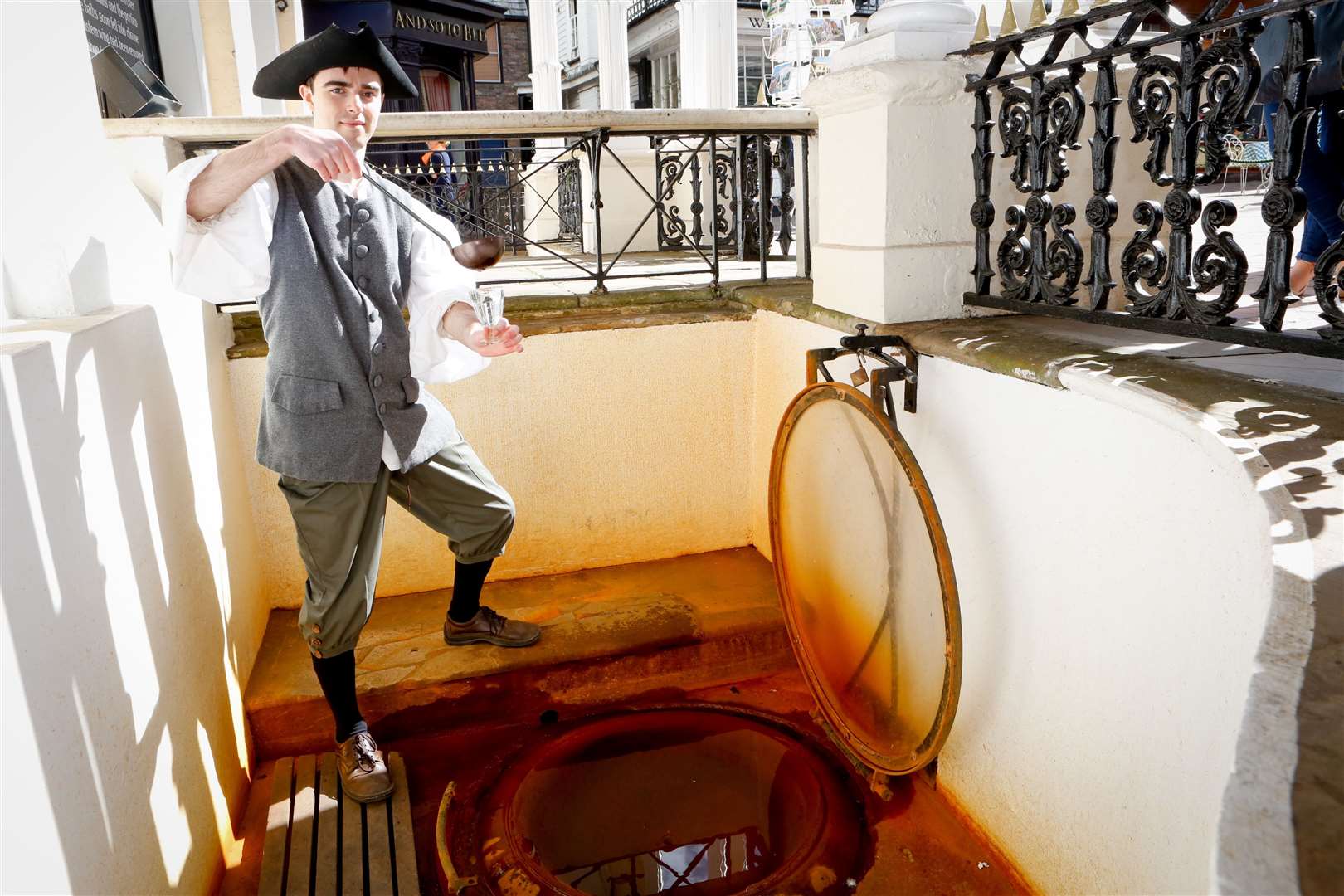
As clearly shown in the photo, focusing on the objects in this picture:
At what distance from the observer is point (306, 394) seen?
246cm

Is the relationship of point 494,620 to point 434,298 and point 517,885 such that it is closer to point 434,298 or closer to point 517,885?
point 517,885

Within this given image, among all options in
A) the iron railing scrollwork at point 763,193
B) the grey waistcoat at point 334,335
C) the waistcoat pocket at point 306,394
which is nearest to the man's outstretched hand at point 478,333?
the grey waistcoat at point 334,335

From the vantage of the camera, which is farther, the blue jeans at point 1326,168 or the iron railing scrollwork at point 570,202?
the iron railing scrollwork at point 570,202

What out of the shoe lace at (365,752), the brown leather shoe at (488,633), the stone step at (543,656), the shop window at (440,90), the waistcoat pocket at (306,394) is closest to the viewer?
the waistcoat pocket at (306,394)

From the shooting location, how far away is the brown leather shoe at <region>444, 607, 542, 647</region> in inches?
133

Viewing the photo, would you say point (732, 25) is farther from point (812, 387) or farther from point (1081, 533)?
point (1081, 533)

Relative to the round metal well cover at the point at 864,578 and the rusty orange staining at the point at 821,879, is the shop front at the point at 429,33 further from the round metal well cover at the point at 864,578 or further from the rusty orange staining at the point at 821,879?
the rusty orange staining at the point at 821,879

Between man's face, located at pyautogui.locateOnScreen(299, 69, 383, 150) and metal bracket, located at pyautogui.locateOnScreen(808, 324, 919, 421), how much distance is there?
1.36 metres

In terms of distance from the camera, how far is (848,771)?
9.79ft

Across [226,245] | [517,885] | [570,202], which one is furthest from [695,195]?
[570,202]

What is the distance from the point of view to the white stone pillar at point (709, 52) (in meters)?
8.73

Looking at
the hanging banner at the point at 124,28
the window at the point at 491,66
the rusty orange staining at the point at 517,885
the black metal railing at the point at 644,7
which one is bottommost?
the rusty orange staining at the point at 517,885

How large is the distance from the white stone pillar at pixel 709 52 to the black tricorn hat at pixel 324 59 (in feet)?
22.3

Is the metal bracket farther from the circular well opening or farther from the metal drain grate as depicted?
the metal drain grate
